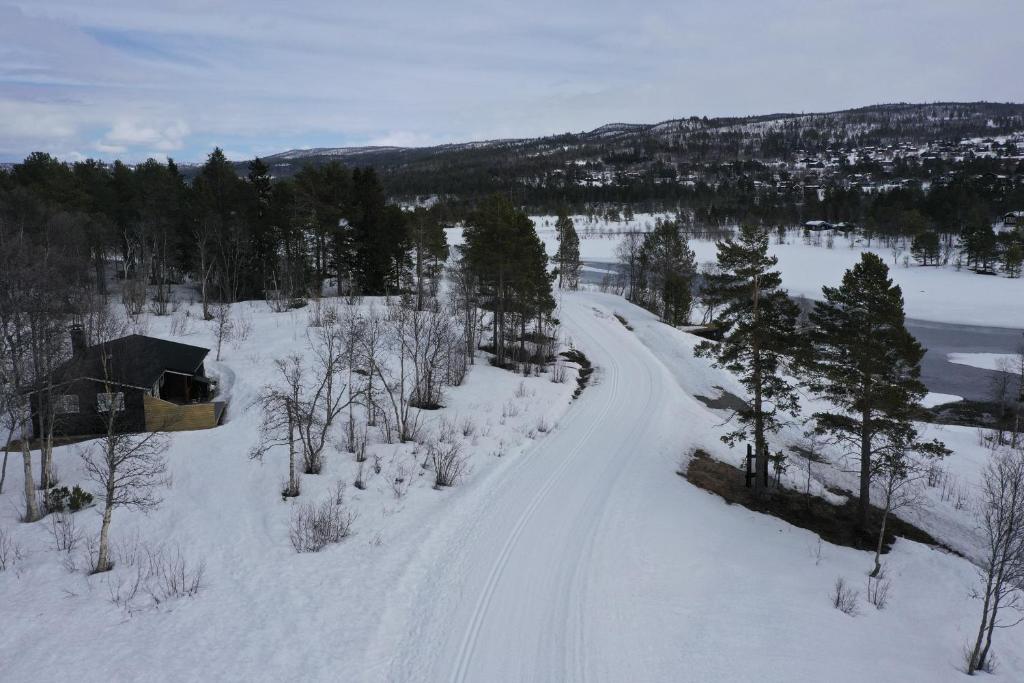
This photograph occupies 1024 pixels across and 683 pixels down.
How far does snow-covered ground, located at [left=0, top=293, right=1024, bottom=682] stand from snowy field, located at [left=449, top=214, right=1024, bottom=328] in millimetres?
48920

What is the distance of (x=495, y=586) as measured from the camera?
13.0 meters

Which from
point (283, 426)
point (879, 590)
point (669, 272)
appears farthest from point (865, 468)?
point (669, 272)

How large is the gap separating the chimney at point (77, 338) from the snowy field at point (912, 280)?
207 ft

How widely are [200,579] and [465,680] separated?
7.35 meters

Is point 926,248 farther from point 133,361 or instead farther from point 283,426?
point 133,361

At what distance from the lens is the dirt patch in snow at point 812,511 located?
19781 millimetres

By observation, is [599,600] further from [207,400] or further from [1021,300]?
[1021,300]

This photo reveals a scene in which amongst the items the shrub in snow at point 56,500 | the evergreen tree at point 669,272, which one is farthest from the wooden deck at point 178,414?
the evergreen tree at point 669,272

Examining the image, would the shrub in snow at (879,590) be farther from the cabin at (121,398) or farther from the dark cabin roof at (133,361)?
the dark cabin roof at (133,361)

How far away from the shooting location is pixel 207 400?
1154 inches

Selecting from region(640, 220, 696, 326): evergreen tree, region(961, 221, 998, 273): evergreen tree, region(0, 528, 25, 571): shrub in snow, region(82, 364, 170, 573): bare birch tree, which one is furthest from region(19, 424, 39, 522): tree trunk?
region(961, 221, 998, 273): evergreen tree

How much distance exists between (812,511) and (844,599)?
788 cm

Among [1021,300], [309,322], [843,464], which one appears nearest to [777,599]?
[843,464]

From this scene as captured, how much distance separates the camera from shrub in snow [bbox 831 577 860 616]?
551 inches
